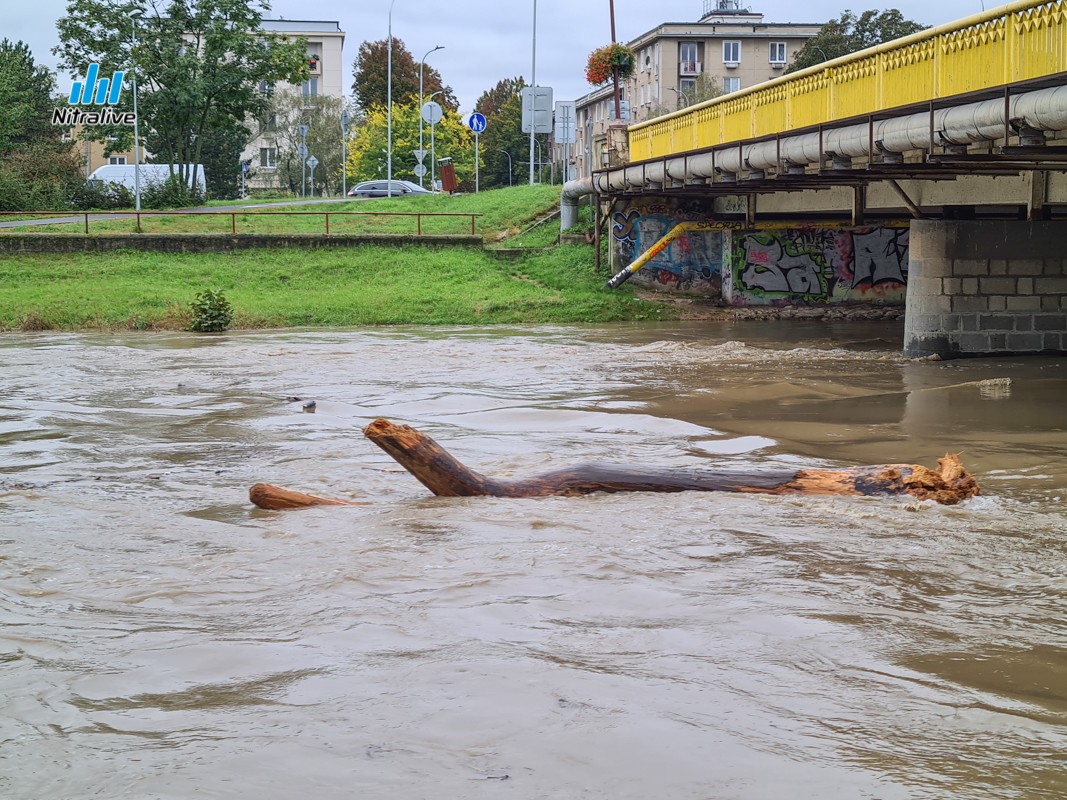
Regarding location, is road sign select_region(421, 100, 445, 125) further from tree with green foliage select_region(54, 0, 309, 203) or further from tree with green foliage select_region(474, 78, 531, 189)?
tree with green foliage select_region(474, 78, 531, 189)

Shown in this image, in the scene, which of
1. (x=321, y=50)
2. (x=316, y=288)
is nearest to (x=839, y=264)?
A: (x=316, y=288)

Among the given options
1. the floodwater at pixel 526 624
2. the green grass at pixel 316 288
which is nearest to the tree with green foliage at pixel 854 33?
the green grass at pixel 316 288

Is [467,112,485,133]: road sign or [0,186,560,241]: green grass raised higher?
[467,112,485,133]: road sign

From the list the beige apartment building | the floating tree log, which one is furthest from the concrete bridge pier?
the beige apartment building

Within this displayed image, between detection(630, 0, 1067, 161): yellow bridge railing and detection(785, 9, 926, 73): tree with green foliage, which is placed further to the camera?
detection(785, 9, 926, 73): tree with green foliage

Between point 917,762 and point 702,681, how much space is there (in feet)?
3.49

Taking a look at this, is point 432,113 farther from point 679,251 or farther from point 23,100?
point 23,100

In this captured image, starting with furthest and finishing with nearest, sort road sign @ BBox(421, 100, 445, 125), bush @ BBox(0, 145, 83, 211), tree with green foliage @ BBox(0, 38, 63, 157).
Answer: tree with green foliage @ BBox(0, 38, 63, 157) → bush @ BBox(0, 145, 83, 211) → road sign @ BBox(421, 100, 445, 125)

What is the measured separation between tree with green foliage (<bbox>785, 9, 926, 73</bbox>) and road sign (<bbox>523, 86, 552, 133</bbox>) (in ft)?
88.5

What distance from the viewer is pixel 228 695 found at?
498 cm

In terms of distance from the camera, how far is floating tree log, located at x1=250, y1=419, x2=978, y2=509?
862 cm

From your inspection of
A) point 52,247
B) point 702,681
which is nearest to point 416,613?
point 702,681

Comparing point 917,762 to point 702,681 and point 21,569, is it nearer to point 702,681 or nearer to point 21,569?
point 702,681

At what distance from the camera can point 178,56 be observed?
47750 mm
